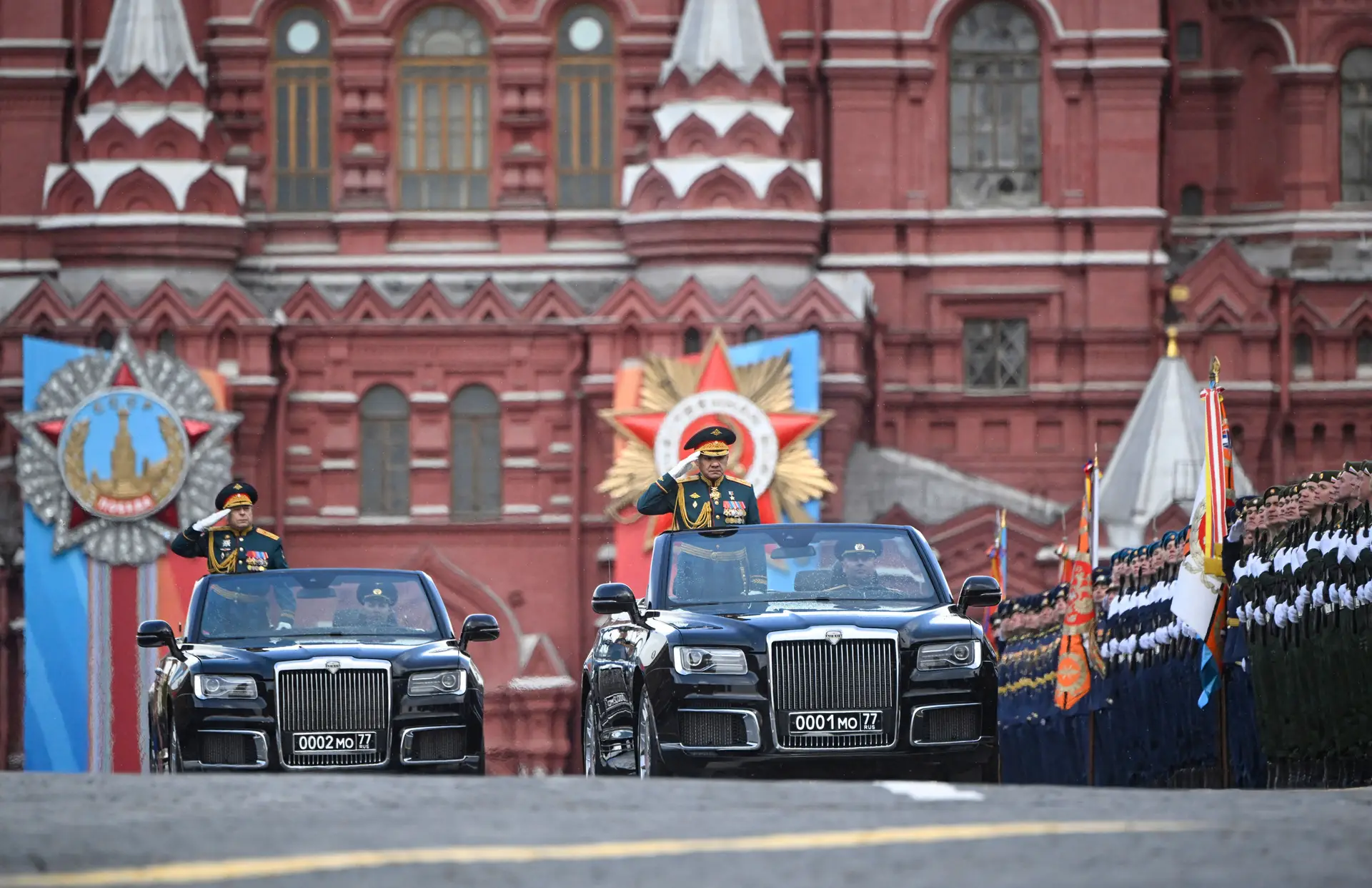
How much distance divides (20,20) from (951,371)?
12.0 m

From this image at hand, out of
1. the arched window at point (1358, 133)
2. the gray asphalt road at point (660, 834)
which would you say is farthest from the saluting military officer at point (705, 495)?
the arched window at point (1358, 133)

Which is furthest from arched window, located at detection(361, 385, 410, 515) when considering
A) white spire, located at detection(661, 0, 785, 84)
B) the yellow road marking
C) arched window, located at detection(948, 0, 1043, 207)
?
the yellow road marking

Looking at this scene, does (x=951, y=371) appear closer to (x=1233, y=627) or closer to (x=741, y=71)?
(x=741, y=71)

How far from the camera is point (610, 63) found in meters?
35.0

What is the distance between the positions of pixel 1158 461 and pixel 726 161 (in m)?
5.98

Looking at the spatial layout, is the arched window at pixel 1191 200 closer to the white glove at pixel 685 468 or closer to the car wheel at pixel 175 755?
the white glove at pixel 685 468

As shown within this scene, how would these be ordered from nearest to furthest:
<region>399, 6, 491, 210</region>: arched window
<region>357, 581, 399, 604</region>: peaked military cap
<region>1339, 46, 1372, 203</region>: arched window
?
<region>357, 581, 399, 604</region>: peaked military cap → <region>399, 6, 491, 210</region>: arched window → <region>1339, 46, 1372, 203</region>: arched window

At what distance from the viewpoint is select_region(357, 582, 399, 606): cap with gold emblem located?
1644 cm

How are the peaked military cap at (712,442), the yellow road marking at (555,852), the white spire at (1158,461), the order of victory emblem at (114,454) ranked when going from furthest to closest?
the order of victory emblem at (114,454)
the white spire at (1158,461)
the peaked military cap at (712,442)
the yellow road marking at (555,852)

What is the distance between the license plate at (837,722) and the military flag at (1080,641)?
7.87 m

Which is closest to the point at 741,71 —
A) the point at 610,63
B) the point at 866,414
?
the point at 610,63

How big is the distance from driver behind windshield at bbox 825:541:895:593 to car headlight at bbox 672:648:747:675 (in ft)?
3.63

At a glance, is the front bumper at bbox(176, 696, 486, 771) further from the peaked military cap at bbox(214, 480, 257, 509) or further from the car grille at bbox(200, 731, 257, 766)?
the peaked military cap at bbox(214, 480, 257, 509)

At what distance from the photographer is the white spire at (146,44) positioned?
33.9 m
